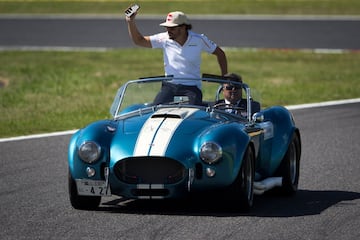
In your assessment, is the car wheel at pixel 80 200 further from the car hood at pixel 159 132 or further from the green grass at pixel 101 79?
the green grass at pixel 101 79

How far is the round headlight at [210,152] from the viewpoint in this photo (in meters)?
9.19

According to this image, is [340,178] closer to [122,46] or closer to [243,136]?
[243,136]

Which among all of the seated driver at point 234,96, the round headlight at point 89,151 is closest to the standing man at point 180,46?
the seated driver at point 234,96

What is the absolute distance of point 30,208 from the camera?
32.0ft

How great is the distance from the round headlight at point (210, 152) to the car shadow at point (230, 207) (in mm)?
409

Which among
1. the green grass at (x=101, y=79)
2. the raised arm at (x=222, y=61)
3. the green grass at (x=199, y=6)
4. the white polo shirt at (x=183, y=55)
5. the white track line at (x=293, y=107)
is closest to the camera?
the white polo shirt at (x=183, y=55)

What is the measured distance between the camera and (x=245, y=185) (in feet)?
31.0

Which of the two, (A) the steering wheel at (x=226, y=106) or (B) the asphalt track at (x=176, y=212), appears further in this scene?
(A) the steering wheel at (x=226, y=106)

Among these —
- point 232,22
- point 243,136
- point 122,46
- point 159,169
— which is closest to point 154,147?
point 159,169

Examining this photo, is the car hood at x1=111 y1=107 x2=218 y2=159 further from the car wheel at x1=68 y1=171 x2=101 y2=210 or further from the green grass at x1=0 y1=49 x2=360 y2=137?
the green grass at x1=0 y1=49 x2=360 y2=137

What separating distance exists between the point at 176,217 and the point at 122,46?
69.9ft

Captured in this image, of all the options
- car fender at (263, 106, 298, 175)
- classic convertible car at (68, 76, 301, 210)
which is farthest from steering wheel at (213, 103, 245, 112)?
classic convertible car at (68, 76, 301, 210)

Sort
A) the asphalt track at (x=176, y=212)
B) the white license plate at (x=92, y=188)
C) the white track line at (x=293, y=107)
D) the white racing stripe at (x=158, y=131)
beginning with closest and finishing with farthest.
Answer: the asphalt track at (x=176, y=212) → the white racing stripe at (x=158, y=131) → the white license plate at (x=92, y=188) → the white track line at (x=293, y=107)

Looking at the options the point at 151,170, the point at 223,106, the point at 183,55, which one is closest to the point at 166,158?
the point at 151,170
